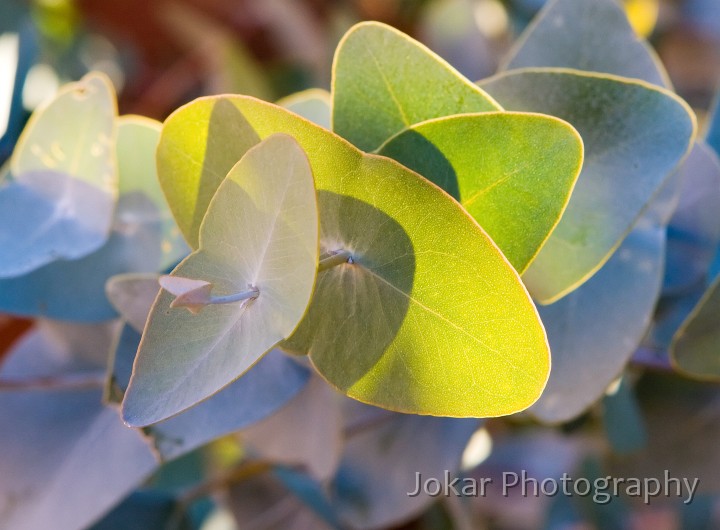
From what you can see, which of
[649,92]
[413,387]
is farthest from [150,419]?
[649,92]

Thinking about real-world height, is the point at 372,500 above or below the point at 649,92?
below

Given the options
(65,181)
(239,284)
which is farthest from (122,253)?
(239,284)

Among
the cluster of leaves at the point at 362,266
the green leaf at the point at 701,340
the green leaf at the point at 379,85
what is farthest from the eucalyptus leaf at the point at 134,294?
the green leaf at the point at 701,340

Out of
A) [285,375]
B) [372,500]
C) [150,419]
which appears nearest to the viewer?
[150,419]

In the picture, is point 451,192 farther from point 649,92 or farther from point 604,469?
point 604,469

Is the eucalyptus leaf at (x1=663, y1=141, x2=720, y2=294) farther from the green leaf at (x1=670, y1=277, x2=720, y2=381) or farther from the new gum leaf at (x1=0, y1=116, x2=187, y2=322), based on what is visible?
the new gum leaf at (x1=0, y1=116, x2=187, y2=322)

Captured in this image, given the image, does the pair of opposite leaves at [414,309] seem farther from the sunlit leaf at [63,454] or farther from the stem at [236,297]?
the sunlit leaf at [63,454]
